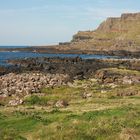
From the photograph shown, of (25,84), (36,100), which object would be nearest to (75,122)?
(36,100)

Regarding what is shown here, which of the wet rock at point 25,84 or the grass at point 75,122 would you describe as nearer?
the grass at point 75,122

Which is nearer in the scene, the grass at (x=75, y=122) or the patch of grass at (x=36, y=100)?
the grass at (x=75, y=122)

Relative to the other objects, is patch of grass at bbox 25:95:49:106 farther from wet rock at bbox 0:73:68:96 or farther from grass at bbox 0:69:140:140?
wet rock at bbox 0:73:68:96

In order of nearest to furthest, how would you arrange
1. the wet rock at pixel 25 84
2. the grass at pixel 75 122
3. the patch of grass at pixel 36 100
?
the grass at pixel 75 122 → the patch of grass at pixel 36 100 → the wet rock at pixel 25 84

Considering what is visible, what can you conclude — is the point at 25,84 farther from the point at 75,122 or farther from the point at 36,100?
the point at 75,122

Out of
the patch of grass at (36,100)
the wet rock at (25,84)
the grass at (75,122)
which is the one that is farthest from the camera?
the wet rock at (25,84)

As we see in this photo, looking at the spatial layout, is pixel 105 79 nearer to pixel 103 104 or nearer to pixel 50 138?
pixel 103 104

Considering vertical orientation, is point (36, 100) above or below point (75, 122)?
below

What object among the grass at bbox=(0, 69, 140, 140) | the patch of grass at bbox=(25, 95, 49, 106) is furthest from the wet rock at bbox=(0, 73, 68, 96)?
the grass at bbox=(0, 69, 140, 140)

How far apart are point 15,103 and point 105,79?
2607 centimetres

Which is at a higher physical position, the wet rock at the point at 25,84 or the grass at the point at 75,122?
the grass at the point at 75,122

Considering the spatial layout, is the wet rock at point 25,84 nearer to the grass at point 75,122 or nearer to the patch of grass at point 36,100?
the patch of grass at point 36,100

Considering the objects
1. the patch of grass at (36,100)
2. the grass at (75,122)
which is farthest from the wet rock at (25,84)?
the grass at (75,122)

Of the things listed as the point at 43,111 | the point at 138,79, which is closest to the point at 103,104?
the point at 43,111
